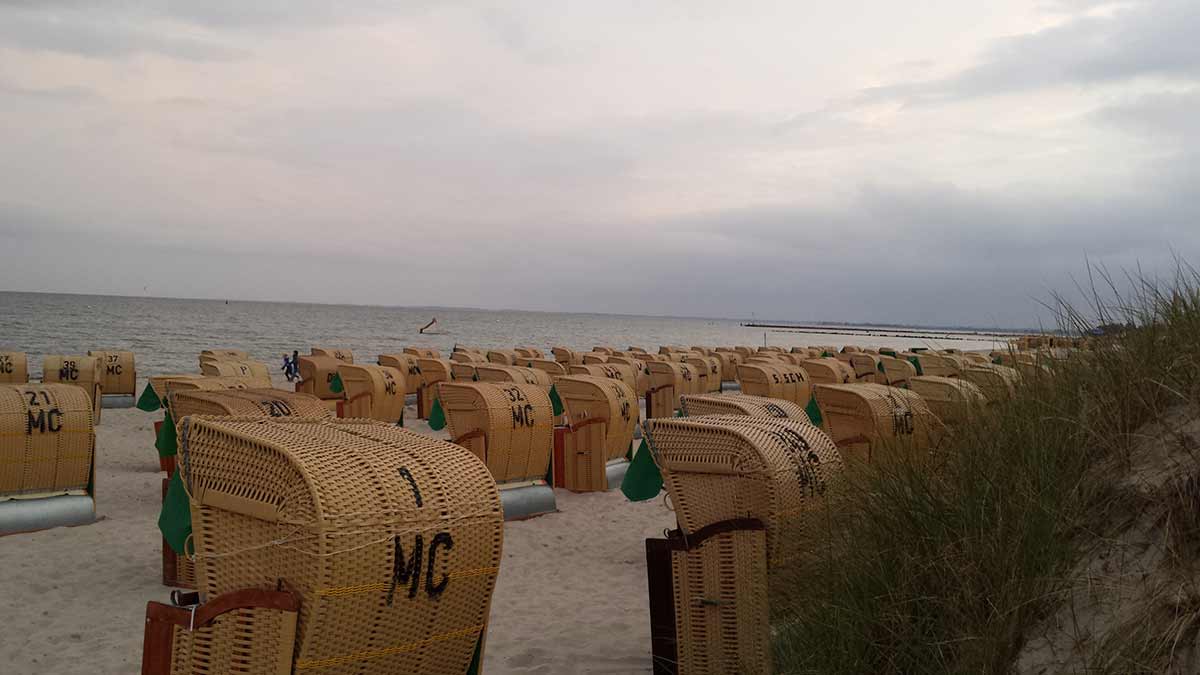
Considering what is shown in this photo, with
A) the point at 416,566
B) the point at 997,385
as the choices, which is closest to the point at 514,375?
the point at 997,385

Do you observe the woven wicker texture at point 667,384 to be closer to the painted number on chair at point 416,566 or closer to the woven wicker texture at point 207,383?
the woven wicker texture at point 207,383

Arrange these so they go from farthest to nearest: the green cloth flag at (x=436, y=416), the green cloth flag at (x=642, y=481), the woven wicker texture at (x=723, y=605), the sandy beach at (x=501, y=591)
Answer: the green cloth flag at (x=436, y=416)
the sandy beach at (x=501, y=591)
the green cloth flag at (x=642, y=481)
the woven wicker texture at (x=723, y=605)

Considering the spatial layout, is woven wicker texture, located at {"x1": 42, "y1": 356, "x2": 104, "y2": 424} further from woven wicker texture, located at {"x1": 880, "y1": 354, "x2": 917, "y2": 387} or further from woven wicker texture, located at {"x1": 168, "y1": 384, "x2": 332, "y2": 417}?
woven wicker texture, located at {"x1": 880, "y1": 354, "x2": 917, "y2": 387}

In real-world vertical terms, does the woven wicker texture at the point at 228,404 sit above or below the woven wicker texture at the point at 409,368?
above

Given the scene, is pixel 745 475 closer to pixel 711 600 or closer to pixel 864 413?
pixel 711 600

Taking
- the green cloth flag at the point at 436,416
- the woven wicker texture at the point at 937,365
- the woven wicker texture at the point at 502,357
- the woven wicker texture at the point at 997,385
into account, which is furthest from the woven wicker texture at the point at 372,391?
the woven wicker texture at the point at 997,385

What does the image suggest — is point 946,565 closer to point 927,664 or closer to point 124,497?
point 927,664

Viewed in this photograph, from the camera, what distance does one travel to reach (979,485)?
3352 mm

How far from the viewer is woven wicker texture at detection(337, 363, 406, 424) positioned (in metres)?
14.3

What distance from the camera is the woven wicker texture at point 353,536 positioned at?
2.68 meters

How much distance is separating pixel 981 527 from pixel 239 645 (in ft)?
8.12

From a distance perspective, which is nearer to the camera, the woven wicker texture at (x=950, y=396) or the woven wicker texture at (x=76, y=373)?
the woven wicker texture at (x=950, y=396)

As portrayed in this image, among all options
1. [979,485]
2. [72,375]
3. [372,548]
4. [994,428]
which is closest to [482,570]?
[372,548]

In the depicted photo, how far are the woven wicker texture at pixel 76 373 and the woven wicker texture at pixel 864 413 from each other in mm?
13525
